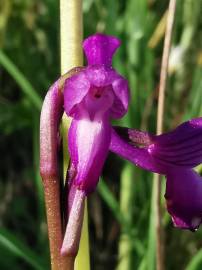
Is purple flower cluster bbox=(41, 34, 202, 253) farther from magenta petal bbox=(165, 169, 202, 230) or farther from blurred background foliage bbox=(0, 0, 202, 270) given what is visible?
blurred background foliage bbox=(0, 0, 202, 270)

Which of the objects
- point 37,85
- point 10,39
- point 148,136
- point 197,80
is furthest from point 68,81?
point 10,39

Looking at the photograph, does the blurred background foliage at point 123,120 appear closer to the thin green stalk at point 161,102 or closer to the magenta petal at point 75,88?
the thin green stalk at point 161,102

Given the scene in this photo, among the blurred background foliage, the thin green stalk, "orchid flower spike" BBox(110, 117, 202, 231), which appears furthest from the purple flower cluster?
the blurred background foliage

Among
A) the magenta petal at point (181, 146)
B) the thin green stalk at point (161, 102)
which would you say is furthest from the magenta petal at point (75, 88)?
the thin green stalk at point (161, 102)

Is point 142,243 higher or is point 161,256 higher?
point 161,256

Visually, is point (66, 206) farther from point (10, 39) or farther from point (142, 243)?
point (10, 39)

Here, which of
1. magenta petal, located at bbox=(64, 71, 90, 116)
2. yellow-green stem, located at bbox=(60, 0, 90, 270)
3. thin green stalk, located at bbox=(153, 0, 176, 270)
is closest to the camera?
magenta petal, located at bbox=(64, 71, 90, 116)

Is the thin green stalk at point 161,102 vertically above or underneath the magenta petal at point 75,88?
underneath
